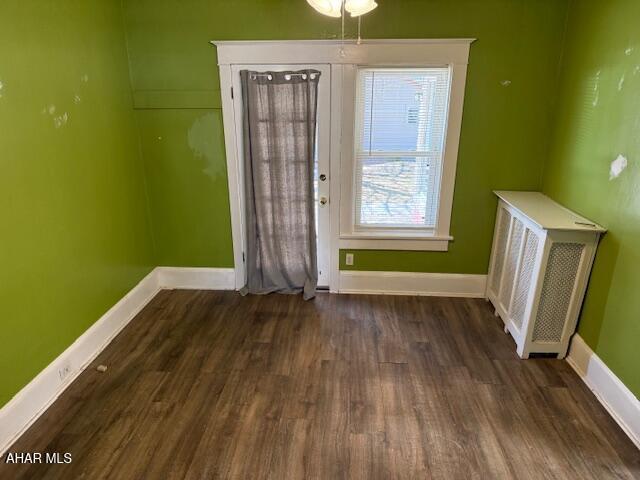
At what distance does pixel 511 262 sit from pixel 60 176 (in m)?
3.05

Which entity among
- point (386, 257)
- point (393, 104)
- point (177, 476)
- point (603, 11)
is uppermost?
point (603, 11)

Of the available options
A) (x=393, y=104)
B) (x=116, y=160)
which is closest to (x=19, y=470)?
(x=116, y=160)

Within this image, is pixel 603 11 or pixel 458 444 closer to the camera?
pixel 458 444

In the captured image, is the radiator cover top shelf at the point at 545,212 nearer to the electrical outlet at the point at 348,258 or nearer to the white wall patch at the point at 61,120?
the electrical outlet at the point at 348,258

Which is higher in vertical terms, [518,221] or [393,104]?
[393,104]

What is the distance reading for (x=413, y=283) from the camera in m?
3.59

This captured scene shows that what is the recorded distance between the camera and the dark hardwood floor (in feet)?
6.32

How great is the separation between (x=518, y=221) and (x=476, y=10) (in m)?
1.55

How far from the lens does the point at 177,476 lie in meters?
1.86

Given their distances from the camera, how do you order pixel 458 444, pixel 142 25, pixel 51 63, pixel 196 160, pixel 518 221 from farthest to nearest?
pixel 196 160 → pixel 142 25 → pixel 518 221 → pixel 51 63 → pixel 458 444

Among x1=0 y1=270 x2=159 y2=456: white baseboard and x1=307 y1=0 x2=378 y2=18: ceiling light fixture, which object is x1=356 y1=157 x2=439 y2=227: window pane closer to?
x1=307 y1=0 x2=378 y2=18: ceiling light fixture

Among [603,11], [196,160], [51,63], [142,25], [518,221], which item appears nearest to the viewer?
[51,63]

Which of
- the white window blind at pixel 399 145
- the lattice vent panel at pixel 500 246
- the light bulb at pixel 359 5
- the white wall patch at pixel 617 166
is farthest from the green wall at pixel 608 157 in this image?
the light bulb at pixel 359 5

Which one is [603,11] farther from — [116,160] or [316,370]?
[116,160]
